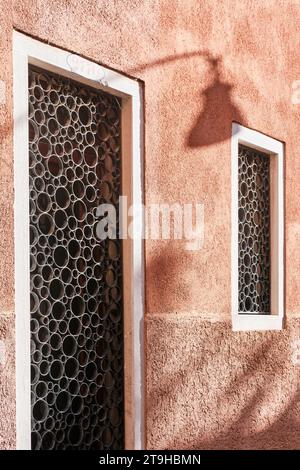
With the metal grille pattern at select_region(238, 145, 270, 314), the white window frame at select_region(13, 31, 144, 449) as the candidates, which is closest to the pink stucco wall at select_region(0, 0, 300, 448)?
the white window frame at select_region(13, 31, 144, 449)

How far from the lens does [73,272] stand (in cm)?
564

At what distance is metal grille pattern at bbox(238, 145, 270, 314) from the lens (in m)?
7.68

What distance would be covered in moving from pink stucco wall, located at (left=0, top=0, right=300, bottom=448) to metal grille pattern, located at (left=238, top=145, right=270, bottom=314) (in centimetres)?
25

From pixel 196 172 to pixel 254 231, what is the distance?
4.25ft

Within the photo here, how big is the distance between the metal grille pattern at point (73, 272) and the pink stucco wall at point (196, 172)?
27 centimetres

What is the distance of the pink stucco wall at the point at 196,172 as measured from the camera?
18.2 ft

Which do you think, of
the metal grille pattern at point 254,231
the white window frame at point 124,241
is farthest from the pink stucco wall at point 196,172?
the metal grille pattern at point 254,231

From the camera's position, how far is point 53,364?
17.8ft

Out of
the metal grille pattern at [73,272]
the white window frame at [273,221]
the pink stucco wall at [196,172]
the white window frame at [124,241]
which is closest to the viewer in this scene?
the white window frame at [124,241]

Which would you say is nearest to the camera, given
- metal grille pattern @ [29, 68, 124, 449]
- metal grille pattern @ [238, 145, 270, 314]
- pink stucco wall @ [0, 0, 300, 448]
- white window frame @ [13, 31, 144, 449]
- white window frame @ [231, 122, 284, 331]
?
white window frame @ [13, 31, 144, 449]

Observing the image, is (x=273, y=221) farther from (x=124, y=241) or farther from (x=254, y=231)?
(x=124, y=241)

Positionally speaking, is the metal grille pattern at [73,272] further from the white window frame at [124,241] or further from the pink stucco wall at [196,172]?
the pink stucco wall at [196,172]

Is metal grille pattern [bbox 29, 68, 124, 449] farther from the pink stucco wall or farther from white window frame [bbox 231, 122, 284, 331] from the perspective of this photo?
white window frame [bbox 231, 122, 284, 331]
